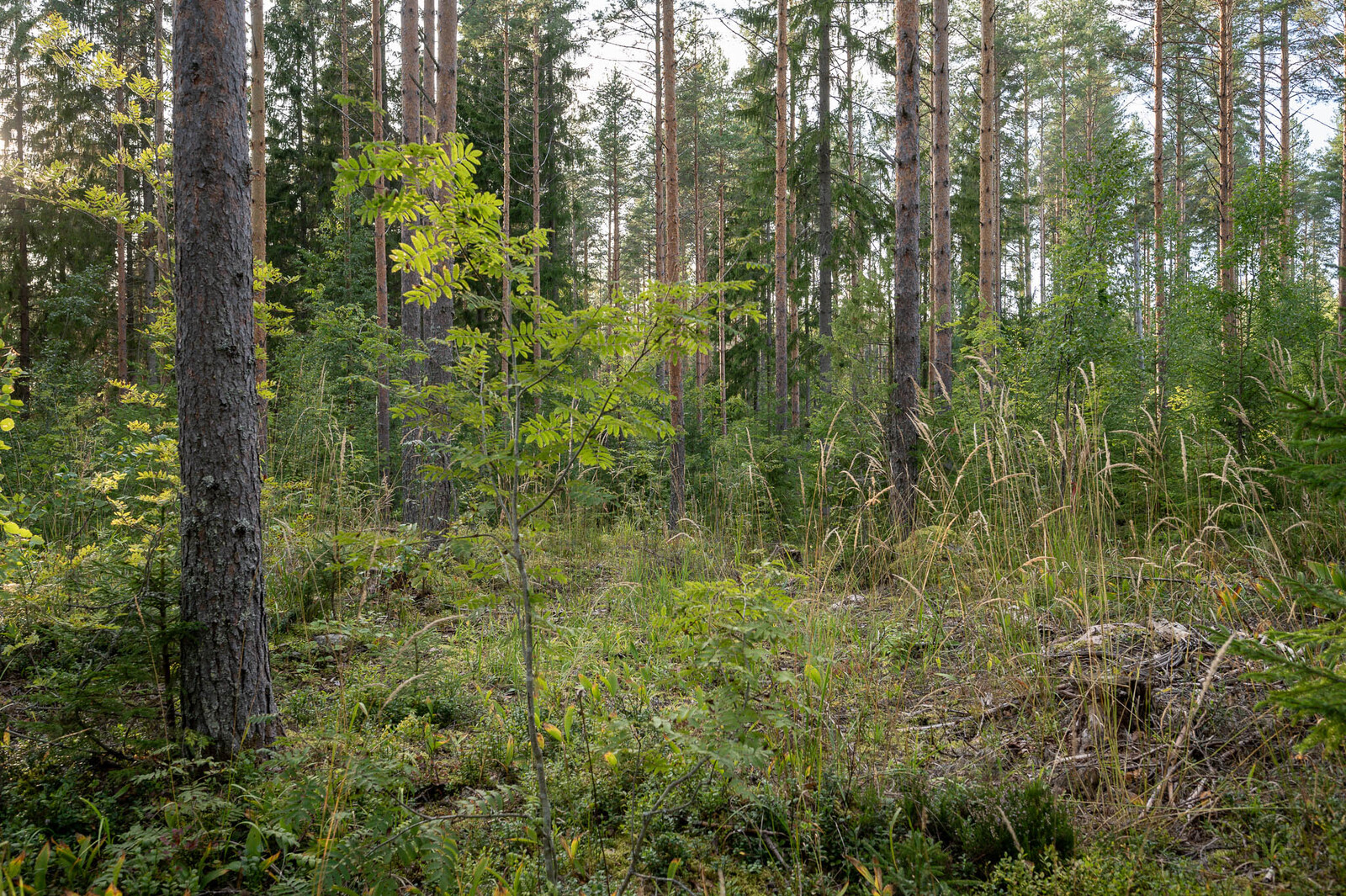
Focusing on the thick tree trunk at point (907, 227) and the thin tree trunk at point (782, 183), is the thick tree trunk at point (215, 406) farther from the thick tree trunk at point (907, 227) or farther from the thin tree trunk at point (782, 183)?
the thin tree trunk at point (782, 183)

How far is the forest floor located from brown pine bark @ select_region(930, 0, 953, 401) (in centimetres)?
539

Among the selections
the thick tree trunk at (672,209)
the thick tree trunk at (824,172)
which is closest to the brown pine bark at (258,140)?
the thick tree trunk at (672,209)

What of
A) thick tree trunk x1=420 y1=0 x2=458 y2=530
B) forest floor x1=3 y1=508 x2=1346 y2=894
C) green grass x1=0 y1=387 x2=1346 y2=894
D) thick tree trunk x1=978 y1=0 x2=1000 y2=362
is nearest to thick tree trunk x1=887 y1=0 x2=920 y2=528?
green grass x1=0 y1=387 x2=1346 y2=894

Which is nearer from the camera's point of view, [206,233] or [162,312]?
[206,233]

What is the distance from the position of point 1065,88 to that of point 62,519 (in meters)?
28.3

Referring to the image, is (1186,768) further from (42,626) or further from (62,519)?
A: (62,519)

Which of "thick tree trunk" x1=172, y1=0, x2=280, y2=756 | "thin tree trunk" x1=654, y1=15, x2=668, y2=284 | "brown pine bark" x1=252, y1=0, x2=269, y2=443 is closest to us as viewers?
"thick tree trunk" x1=172, y1=0, x2=280, y2=756

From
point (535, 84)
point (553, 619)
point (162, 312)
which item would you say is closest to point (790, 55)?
point (535, 84)

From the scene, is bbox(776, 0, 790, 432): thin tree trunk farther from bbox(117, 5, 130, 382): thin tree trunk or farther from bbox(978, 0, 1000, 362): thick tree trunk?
bbox(117, 5, 130, 382): thin tree trunk

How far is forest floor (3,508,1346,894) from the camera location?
5.77ft

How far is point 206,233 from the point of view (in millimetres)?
2453

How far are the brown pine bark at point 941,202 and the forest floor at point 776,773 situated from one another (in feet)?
17.7

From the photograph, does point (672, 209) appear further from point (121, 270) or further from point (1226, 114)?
point (121, 270)

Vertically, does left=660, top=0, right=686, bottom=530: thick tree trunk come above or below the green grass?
above
